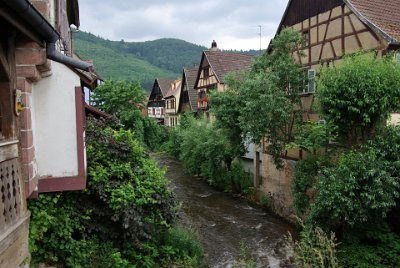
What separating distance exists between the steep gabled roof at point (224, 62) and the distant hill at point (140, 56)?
58.3 m

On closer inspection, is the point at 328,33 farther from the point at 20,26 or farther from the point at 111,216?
the point at 20,26

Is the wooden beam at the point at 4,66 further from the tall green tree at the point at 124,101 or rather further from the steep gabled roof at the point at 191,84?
the steep gabled roof at the point at 191,84

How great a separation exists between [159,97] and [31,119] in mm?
45544

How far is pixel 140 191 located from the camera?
7.62 meters

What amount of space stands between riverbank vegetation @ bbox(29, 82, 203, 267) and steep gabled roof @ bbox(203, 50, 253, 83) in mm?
20558

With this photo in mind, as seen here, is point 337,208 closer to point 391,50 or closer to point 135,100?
point 391,50

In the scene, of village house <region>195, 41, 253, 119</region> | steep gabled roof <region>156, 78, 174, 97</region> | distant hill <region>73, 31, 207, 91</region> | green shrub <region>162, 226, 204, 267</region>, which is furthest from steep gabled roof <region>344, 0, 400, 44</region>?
distant hill <region>73, 31, 207, 91</region>

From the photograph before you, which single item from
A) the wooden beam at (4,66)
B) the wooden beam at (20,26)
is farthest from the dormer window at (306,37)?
the wooden beam at (4,66)

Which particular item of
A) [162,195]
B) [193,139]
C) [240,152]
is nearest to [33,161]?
[162,195]

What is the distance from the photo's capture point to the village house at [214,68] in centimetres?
2880

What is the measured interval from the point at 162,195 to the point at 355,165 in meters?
5.43

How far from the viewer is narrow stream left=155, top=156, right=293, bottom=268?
11.7 m

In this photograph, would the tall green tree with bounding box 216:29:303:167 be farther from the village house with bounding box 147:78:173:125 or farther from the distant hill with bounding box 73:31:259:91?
the distant hill with bounding box 73:31:259:91

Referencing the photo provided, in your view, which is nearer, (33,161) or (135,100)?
(33,161)
